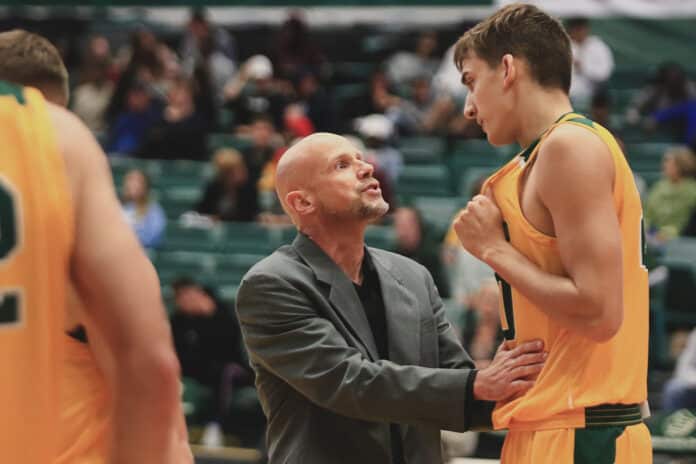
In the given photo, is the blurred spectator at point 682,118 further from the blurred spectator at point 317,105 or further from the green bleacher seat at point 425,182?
the blurred spectator at point 317,105

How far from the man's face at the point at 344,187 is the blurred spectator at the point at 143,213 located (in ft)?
25.9

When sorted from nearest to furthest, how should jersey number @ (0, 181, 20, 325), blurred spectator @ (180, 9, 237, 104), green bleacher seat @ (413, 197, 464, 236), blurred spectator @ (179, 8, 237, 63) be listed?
jersey number @ (0, 181, 20, 325), green bleacher seat @ (413, 197, 464, 236), blurred spectator @ (180, 9, 237, 104), blurred spectator @ (179, 8, 237, 63)

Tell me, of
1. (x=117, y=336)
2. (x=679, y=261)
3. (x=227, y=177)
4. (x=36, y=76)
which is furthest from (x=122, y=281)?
(x=227, y=177)

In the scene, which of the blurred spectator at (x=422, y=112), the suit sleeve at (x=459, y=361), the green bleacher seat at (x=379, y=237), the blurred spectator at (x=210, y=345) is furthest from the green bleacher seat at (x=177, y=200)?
the suit sleeve at (x=459, y=361)

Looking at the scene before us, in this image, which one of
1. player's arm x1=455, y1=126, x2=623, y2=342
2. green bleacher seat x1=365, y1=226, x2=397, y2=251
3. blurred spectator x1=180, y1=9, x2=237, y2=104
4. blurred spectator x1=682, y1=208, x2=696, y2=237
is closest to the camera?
player's arm x1=455, y1=126, x2=623, y2=342

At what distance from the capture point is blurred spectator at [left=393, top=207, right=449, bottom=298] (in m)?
9.10

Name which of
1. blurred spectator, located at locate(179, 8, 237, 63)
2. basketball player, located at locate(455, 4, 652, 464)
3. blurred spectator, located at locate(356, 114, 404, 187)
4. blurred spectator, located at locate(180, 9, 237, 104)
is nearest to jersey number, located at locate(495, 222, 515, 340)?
basketball player, located at locate(455, 4, 652, 464)

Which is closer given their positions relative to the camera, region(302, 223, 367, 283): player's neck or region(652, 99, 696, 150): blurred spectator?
region(302, 223, 367, 283): player's neck

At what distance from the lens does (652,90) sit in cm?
1303

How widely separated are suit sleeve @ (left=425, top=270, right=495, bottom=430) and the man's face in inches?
15.6

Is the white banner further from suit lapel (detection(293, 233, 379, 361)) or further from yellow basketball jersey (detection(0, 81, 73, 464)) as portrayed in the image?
yellow basketball jersey (detection(0, 81, 73, 464))

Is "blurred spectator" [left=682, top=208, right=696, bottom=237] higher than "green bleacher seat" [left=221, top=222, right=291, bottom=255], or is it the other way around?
"blurred spectator" [left=682, top=208, right=696, bottom=237]

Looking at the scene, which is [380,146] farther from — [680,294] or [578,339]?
[578,339]

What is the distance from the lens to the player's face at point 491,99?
11.1 feet
